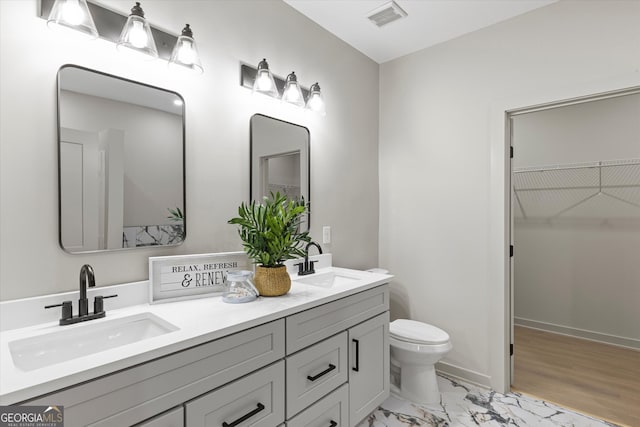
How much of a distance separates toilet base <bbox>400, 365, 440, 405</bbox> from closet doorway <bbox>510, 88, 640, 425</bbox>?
848mm

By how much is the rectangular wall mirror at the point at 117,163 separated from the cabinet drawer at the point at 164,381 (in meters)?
0.65

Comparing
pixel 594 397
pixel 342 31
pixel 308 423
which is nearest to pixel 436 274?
pixel 594 397

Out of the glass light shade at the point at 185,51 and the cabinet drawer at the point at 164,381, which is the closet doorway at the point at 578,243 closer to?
the cabinet drawer at the point at 164,381

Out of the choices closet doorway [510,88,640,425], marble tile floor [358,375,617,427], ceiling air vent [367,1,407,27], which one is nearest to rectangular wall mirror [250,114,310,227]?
ceiling air vent [367,1,407,27]

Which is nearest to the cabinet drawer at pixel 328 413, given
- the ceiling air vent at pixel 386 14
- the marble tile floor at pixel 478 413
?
the marble tile floor at pixel 478 413

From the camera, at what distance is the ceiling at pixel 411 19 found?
6.97 ft

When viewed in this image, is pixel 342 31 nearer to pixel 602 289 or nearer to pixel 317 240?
pixel 317 240

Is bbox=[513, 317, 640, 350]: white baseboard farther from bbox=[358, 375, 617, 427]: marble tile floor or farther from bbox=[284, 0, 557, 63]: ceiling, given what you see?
bbox=[284, 0, 557, 63]: ceiling

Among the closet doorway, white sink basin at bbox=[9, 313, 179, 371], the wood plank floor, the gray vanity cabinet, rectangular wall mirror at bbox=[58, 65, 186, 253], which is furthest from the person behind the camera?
the closet doorway

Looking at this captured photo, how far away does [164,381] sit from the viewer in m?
0.98

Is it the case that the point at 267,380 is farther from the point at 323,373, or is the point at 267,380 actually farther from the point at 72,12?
the point at 72,12

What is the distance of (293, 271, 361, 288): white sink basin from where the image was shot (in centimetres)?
202

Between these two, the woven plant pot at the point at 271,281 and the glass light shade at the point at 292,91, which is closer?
the woven plant pot at the point at 271,281

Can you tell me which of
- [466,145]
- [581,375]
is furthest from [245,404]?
[581,375]
